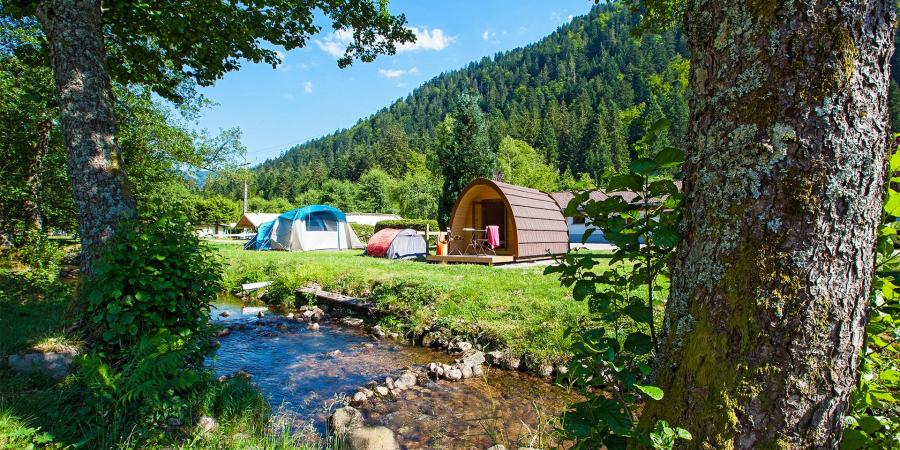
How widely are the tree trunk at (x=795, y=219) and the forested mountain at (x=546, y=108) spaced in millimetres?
8328

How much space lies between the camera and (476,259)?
1348 centimetres

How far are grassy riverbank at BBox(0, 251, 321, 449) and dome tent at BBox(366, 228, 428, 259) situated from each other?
11219mm

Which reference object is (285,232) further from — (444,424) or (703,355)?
(703,355)

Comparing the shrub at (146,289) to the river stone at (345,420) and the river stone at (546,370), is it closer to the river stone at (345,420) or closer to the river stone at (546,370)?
the river stone at (345,420)

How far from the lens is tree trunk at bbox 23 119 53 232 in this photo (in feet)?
27.5

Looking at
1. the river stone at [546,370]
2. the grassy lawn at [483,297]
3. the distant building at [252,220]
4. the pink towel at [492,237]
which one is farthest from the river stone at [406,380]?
the distant building at [252,220]

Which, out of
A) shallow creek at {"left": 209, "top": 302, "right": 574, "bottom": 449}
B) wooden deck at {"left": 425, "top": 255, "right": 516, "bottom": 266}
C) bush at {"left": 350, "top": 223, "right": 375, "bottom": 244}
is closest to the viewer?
shallow creek at {"left": 209, "top": 302, "right": 574, "bottom": 449}

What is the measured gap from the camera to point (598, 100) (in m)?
80.0

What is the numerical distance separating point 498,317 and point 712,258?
18.9 ft

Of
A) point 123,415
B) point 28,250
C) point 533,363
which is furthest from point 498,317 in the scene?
point 28,250

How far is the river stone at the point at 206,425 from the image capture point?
3.11 metres

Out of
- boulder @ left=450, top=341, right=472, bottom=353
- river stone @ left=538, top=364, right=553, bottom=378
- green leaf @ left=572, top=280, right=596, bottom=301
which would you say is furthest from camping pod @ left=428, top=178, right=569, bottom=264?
green leaf @ left=572, top=280, right=596, bottom=301

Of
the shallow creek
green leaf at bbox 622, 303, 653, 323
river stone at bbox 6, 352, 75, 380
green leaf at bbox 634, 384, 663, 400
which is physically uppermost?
green leaf at bbox 622, 303, 653, 323

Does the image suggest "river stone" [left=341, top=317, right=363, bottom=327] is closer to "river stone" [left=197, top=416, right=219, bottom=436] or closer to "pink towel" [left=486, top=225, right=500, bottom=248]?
"river stone" [left=197, top=416, right=219, bottom=436]
